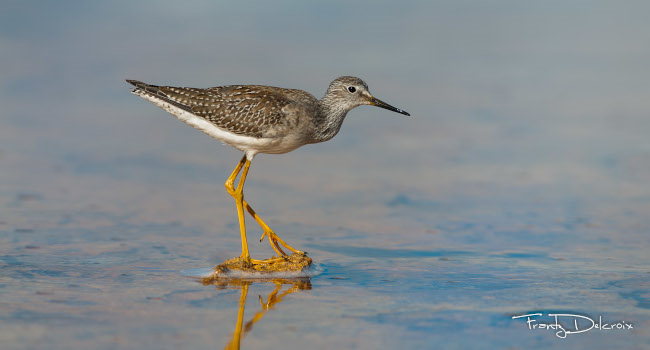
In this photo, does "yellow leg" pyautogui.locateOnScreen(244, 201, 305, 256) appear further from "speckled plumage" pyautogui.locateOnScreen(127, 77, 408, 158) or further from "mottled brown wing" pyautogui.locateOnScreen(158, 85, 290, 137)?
"mottled brown wing" pyautogui.locateOnScreen(158, 85, 290, 137)

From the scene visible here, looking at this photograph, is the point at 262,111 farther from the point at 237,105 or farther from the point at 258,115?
the point at 237,105

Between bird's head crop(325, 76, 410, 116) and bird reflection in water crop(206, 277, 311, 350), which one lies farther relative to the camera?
bird's head crop(325, 76, 410, 116)

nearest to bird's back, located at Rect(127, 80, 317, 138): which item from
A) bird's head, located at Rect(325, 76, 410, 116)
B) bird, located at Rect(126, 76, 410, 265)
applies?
bird, located at Rect(126, 76, 410, 265)

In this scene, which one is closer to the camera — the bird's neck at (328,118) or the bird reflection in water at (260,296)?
the bird reflection in water at (260,296)

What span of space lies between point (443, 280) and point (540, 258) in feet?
5.98

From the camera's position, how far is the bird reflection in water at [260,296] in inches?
332

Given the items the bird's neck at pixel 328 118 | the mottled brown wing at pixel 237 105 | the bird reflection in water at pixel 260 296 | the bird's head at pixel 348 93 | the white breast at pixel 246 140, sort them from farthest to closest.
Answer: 1. the bird's head at pixel 348 93
2. the bird's neck at pixel 328 118
3. the mottled brown wing at pixel 237 105
4. the white breast at pixel 246 140
5. the bird reflection in water at pixel 260 296

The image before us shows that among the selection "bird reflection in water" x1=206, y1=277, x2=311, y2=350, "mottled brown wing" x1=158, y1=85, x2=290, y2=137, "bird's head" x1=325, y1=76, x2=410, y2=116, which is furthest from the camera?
"bird's head" x1=325, y1=76, x2=410, y2=116

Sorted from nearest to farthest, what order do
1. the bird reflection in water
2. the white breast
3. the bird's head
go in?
the bird reflection in water, the white breast, the bird's head

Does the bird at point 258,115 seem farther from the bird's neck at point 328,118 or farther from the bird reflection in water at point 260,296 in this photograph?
the bird reflection in water at point 260,296

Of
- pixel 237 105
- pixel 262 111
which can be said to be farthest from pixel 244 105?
pixel 262 111

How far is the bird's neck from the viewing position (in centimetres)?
1223

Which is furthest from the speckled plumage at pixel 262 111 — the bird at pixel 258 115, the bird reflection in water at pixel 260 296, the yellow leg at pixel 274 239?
the bird reflection in water at pixel 260 296

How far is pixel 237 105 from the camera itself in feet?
40.2
